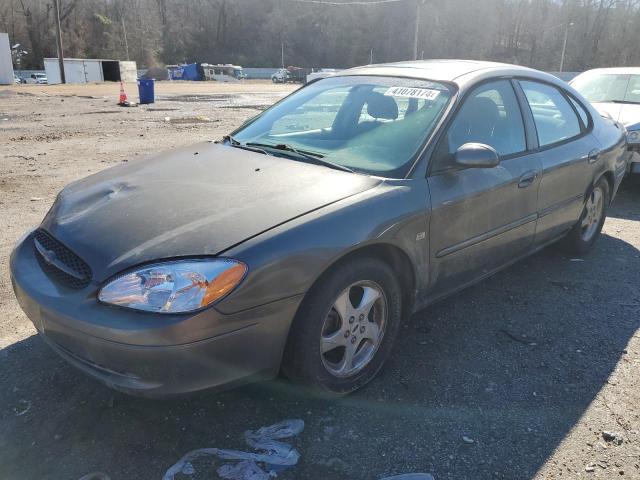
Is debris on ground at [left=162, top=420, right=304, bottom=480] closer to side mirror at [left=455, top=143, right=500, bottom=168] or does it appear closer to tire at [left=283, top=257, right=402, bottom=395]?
tire at [left=283, top=257, right=402, bottom=395]

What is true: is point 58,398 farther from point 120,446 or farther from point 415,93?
point 415,93

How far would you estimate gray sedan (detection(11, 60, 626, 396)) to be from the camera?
84.6 inches

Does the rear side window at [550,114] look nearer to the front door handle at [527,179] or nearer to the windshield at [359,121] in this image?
the front door handle at [527,179]

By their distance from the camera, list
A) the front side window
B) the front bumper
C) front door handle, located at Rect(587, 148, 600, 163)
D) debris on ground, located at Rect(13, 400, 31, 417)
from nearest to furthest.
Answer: the front bumper, debris on ground, located at Rect(13, 400, 31, 417), the front side window, front door handle, located at Rect(587, 148, 600, 163)

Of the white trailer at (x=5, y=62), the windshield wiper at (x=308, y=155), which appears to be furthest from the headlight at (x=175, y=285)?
the white trailer at (x=5, y=62)

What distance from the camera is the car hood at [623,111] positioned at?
6.86 m

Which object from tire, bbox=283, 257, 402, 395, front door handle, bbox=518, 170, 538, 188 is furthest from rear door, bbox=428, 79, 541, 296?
tire, bbox=283, 257, 402, 395

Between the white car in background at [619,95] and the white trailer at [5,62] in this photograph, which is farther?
the white trailer at [5,62]

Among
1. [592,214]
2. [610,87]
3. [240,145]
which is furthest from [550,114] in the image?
[610,87]

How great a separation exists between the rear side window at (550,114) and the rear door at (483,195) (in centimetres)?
23

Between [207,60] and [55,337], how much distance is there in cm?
10899

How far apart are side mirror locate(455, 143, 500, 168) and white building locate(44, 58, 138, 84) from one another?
4622 centimetres

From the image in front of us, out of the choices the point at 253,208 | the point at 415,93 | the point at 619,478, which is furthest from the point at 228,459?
the point at 415,93

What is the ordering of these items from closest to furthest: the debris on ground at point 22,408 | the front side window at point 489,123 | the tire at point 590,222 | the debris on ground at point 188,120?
1. the debris on ground at point 22,408
2. the front side window at point 489,123
3. the tire at point 590,222
4. the debris on ground at point 188,120
